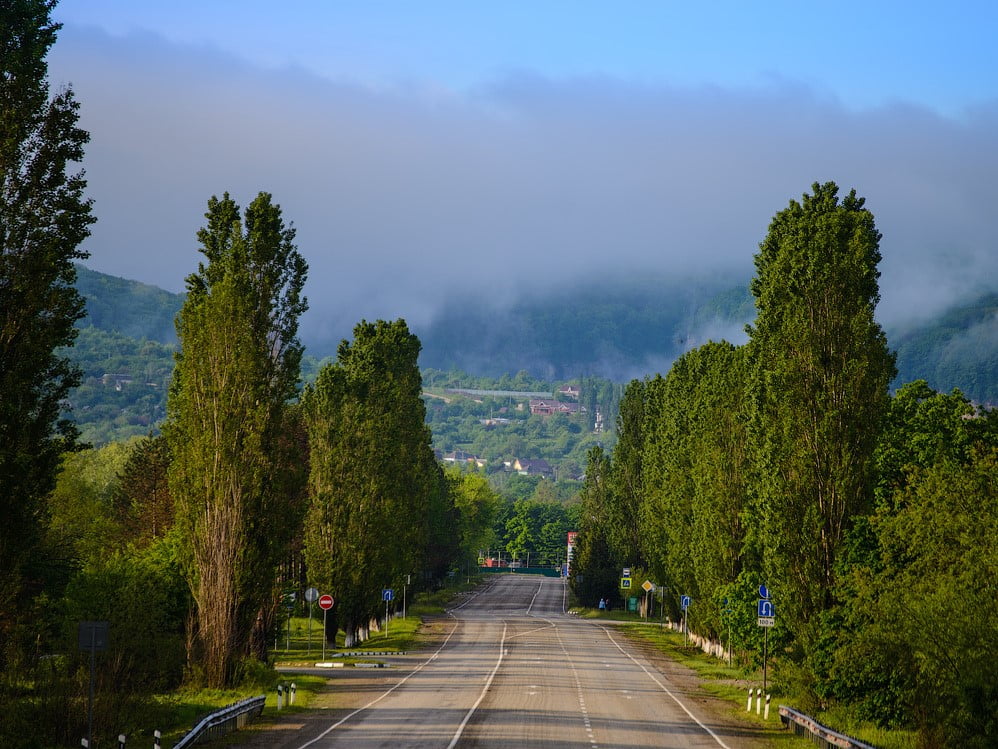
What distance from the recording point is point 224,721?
34344 millimetres

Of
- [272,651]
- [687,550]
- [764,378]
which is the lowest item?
[272,651]

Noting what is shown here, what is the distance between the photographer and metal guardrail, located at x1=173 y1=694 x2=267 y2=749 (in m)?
30.9

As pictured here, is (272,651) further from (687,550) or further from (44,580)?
(687,550)

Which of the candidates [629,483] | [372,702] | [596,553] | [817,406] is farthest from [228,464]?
[596,553]

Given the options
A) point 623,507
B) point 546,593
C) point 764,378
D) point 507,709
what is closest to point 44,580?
point 507,709

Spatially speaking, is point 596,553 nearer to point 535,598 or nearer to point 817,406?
point 535,598

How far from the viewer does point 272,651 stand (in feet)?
232

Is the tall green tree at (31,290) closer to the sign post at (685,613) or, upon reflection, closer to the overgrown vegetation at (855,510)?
the overgrown vegetation at (855,510)

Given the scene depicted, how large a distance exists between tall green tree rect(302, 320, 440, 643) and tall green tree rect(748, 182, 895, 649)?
97.5 feet

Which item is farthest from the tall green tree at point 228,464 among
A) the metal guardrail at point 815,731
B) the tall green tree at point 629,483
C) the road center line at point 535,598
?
the road center line at point 535,598

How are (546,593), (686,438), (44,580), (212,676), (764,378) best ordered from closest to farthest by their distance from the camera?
(212,676) < (764,378) < (44,580) < (686,438) < (546,593)

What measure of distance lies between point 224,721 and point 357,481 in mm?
36255

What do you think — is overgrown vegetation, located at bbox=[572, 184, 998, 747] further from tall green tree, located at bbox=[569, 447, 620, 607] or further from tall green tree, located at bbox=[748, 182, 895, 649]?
tall green tree, located at bbox=[569, 447, 620, 607]

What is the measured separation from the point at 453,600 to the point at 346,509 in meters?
75.5
